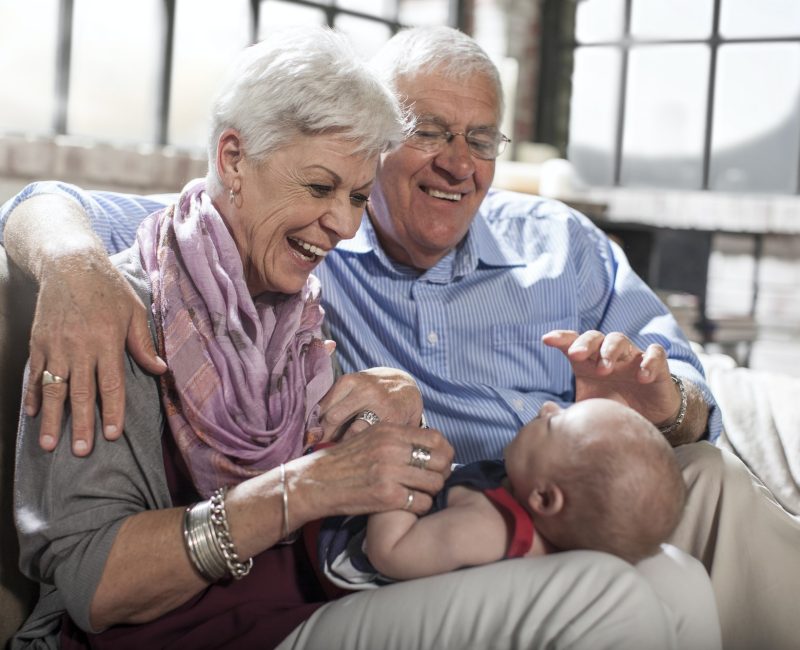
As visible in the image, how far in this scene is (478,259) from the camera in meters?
2.24

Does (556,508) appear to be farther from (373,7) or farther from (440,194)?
(373,7)

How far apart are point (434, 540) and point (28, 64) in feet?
11.4

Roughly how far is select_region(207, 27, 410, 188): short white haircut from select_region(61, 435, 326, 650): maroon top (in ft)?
1.72

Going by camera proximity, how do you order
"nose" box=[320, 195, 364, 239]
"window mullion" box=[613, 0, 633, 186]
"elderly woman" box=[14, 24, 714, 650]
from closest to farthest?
1. "elderly woman" box=[14, 24, 714, 650]
2. "nose" box=[320, 195, 364, 239]
3. "window mullion" box=[613, 0, 633, 186]

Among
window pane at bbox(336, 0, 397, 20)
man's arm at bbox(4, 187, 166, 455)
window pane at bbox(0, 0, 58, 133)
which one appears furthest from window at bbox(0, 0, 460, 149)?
man's arm at bbox(4, 187, 166, 455)

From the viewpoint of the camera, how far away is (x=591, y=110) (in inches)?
240

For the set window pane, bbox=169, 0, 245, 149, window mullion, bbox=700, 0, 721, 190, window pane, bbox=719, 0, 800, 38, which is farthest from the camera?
window mullion, bbox=700, 0, 721, 190

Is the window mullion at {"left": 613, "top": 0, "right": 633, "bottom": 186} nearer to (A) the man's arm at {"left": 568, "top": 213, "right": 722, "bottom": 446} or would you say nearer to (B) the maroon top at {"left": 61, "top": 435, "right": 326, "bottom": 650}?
(A) the man's arm at {"left": 568, "top": 213, "right": 722, "bottom": 446}


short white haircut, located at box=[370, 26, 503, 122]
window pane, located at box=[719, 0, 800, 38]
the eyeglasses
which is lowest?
the eyeglasses

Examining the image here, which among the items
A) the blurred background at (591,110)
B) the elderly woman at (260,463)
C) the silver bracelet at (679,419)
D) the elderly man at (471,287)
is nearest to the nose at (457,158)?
the elderly man at (471,287)

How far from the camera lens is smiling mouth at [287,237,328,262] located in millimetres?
1669

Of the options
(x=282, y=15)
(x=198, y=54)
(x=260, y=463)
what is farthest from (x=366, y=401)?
(x=282, y=15)

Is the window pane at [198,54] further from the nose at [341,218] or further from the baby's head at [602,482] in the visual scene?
the baby's head at [602,482]

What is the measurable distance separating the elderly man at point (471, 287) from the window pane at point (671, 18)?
12.1 feet
